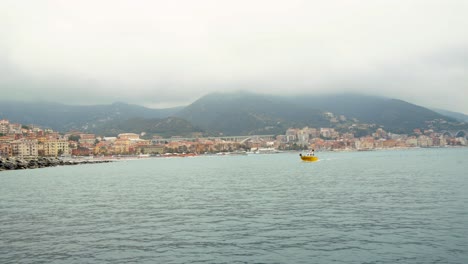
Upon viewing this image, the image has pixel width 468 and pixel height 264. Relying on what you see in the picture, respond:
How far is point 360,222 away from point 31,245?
55.3ft

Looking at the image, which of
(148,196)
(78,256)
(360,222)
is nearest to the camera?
(78,256)

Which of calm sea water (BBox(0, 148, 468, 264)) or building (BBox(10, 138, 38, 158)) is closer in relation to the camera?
calm sea water (BBox(0, 148, 468, 264))

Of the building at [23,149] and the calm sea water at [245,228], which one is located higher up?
the building at [23,149]

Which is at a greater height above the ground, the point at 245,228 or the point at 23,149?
the point at 23,149

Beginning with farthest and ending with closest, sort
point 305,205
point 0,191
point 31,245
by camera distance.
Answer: point 0,191
point 305,205
point 31,245

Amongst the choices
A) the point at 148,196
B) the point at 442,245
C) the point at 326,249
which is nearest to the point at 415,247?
the point at 442,245

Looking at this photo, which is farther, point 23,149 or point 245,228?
point 23,149

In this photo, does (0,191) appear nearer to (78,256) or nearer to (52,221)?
(52,221)

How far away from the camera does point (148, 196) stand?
4128 cm

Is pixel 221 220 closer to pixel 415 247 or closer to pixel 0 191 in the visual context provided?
pixel 415 247

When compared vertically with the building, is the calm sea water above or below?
below

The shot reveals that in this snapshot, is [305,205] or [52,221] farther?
[305,205]

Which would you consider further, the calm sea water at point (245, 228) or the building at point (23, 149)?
the building at point (23, 149)

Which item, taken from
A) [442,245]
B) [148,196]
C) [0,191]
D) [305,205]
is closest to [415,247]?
[442,245]
